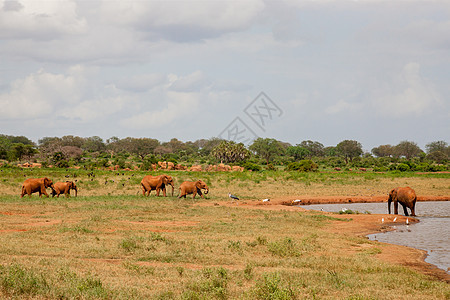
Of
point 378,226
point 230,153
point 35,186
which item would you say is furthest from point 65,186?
point 230,153

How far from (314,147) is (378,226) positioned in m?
124

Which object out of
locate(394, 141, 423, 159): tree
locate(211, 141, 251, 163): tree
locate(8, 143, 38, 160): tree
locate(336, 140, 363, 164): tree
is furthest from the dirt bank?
locate(394, 141, 423, 159): tree

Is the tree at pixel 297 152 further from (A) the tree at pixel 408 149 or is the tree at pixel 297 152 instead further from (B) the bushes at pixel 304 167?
(B) the bushes at pixel 304 167

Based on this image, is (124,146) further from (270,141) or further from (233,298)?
(233,298)

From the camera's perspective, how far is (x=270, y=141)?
109 metres

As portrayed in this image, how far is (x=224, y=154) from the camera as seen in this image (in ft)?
298

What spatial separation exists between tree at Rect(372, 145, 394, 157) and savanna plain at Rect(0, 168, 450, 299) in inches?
4910

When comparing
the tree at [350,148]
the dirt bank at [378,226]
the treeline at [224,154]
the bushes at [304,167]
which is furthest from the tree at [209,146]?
the dirt bank at [378,226]

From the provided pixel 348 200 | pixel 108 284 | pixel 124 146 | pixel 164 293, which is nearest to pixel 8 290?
pixel 108 284

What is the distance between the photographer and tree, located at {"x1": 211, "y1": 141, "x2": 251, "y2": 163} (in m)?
90.4

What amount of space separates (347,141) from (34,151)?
80.4m

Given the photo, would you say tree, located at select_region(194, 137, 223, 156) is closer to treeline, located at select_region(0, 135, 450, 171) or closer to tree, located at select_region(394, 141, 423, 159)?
treeline, located at select_region(0, 135, 450, 171)

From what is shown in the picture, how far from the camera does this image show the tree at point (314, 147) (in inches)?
5576

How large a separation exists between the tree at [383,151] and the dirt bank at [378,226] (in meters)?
111
